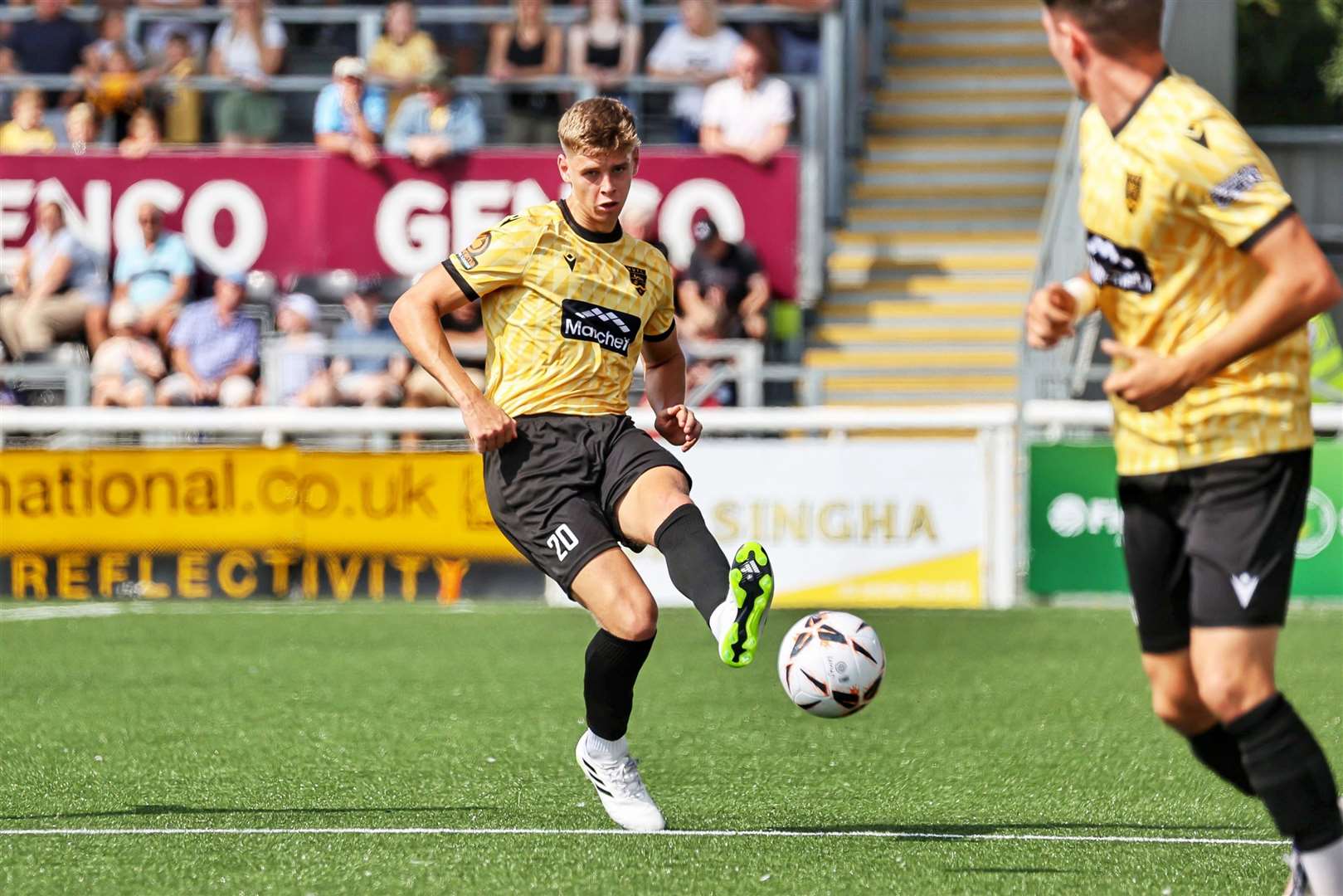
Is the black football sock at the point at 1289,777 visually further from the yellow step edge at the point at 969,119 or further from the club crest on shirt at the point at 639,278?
the yellow step edge at the point at 969,119

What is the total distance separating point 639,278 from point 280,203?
10762 mm

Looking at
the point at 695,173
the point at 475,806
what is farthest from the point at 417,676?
the point at 695,173

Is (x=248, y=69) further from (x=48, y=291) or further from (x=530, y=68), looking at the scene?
(x=48, y=291)

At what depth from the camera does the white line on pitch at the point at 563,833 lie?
19.7ft

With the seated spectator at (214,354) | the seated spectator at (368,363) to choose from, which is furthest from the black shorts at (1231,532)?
the seated spectator at (214,354)

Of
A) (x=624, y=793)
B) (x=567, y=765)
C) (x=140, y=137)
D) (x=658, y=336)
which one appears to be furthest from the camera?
(x=140, y=137)

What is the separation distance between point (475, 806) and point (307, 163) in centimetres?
1075

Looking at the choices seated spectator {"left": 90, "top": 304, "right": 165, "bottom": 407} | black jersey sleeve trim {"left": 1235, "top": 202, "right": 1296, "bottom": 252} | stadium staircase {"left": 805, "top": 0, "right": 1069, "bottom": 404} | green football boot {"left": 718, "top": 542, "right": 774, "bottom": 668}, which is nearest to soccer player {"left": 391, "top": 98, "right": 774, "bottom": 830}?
green football boot {"left": 718, "top": 542, "right": 774, "bottom": 668}

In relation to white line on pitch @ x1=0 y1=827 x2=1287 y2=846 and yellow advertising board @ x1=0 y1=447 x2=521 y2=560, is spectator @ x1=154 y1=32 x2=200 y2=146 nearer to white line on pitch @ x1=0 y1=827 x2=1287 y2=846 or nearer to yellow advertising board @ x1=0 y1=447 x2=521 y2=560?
yellow advertising board @ x1=0 y1=447 x2=521 y2=560

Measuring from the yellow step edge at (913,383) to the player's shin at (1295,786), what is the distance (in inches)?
517

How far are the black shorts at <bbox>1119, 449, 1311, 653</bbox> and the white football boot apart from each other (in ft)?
6.68

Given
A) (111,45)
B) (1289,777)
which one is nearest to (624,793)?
(1289,777)

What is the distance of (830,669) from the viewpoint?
223 inches

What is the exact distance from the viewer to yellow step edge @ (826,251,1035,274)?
18.4 m
